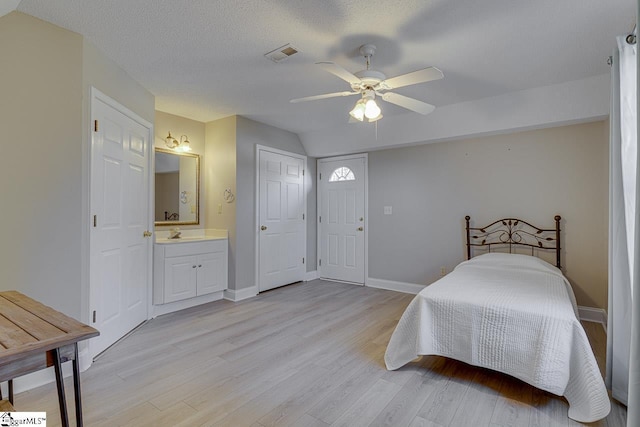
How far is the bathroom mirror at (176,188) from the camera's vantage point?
4098 mm

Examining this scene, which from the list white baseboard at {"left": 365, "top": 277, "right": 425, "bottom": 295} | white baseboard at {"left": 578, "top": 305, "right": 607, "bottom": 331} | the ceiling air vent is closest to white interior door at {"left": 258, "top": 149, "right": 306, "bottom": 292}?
white baseboard at {"left": 365, "top": 277, "right": 425, "bottom": 295}

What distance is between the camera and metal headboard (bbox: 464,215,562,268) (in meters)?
3.70

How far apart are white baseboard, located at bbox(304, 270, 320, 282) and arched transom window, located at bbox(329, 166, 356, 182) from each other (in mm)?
1630

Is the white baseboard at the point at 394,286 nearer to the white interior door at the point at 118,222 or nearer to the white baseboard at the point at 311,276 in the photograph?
the white baseboard at the point at 311,276

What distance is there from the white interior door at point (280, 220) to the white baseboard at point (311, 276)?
97 millimetres

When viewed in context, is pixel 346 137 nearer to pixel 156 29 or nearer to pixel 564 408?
pixel 156 29

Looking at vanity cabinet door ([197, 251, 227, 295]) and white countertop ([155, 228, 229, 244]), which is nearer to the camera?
white countertop ([155, 228, 229, 244])

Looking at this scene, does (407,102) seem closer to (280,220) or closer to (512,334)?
(512,334)

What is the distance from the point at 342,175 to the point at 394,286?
199cm

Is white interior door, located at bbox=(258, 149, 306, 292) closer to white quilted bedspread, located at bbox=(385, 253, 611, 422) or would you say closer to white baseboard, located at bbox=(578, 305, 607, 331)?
white quilted bedspread, located at bbox=(385, 253, 611, 422)

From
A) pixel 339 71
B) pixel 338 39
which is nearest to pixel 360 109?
pixel 339 71

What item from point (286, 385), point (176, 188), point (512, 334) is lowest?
point (286, 385)

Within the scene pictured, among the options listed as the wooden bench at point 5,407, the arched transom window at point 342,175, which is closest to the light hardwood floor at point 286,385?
the wooden bench at point 5,407

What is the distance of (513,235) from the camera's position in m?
3.93
